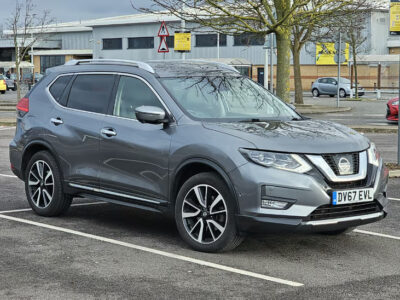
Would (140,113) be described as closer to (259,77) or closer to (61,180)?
(61,180)

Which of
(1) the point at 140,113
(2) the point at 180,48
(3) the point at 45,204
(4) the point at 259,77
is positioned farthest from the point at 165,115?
(4) the point at 259,77

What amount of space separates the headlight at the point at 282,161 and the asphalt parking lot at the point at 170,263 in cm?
78

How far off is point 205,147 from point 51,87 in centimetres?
278

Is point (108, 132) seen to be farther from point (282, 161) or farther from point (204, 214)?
point (282, 161)

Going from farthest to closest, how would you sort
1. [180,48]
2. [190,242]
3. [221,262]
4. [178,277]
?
[180,48]
[190,242]
[221,262]
[178,277]

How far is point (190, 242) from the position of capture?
22.4 feet

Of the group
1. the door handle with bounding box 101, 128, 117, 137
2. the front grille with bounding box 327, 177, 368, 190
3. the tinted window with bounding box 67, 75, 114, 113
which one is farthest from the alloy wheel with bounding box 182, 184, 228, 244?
the tinted window with bounding box 67, 75, 114, 113

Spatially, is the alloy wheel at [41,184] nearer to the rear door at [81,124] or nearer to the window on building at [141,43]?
the rear door at [81,124]

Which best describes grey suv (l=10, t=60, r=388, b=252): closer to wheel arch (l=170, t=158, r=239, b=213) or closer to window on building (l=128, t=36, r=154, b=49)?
wheel arch (l=170, t=158, r=239, b=213)

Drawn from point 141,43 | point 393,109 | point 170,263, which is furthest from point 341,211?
point 141,43

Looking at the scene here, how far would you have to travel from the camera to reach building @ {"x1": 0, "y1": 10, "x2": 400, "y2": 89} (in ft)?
226

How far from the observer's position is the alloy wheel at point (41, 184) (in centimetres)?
846

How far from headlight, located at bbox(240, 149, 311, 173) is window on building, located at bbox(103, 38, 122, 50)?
80223 millimetres

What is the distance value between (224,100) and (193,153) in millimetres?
907
